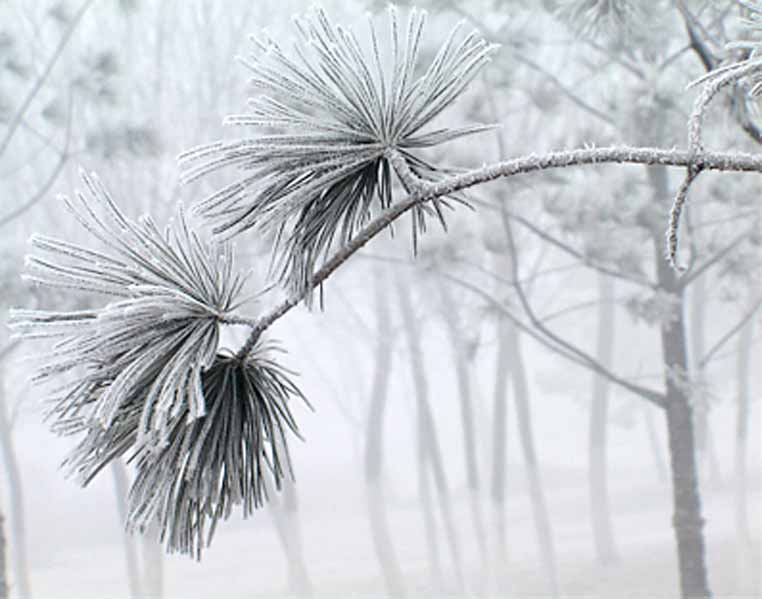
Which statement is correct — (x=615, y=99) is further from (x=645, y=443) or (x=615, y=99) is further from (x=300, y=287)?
(x=645, y=443)

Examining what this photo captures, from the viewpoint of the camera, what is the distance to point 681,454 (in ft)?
12.9

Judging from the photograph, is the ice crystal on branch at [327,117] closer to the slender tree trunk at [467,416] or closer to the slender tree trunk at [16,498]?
the slender tree trunk at [467,416]

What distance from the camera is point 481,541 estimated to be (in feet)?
27.0

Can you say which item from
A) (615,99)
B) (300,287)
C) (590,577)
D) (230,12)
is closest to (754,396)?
(590,577)

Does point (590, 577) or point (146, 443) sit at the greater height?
point (146, 443)

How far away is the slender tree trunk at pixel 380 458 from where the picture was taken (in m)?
8.24

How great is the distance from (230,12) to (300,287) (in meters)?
6.68

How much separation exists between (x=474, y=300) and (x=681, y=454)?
5.24 meters

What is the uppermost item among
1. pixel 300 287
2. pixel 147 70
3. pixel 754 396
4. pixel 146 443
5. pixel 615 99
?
pixel 147 70

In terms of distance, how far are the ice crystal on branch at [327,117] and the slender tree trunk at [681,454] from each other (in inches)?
118

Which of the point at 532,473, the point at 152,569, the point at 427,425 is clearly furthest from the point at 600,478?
the point at 152,569

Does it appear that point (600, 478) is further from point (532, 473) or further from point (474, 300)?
point (474, 300)

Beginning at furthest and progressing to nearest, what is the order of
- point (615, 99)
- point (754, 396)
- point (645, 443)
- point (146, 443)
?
point (645, 443) < point (754, 396) < point (615, 99) < point (146, 443)

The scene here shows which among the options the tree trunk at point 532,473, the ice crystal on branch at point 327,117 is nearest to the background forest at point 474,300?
the tree trunk at point 532,473
